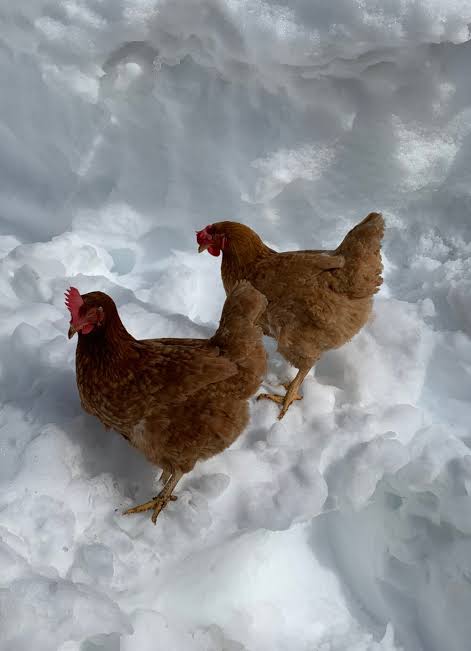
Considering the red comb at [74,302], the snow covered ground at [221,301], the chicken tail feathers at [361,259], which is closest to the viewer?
the red comb at [74,302]

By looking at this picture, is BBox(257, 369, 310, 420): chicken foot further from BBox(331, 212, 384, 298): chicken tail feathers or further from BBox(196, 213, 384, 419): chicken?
BBox(331, 212, 384, 298): chicken tail feathers

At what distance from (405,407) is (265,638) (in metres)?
0.99

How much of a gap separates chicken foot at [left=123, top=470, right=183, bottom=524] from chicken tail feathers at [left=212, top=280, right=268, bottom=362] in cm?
43

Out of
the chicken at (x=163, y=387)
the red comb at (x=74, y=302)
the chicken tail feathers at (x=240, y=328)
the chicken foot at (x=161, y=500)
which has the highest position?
the chicken tail feathers at (x=240, y=328)

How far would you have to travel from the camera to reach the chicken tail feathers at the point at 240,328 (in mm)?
1813

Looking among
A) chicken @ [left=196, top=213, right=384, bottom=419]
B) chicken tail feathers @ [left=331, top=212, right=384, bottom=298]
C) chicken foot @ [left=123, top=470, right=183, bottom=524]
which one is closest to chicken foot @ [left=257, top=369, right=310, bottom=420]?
chicken @ [left=196, top=213, right=384, bottom=419]

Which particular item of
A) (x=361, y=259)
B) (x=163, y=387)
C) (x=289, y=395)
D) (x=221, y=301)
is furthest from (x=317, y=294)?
(x=221, y=301)

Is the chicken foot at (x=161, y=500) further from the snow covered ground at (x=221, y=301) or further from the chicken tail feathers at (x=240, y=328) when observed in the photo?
the chicken tail feathers at (x=240, y=328)

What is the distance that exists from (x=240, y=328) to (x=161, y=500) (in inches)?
24.3

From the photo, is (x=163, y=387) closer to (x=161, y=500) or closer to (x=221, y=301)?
(x=161, y=500)

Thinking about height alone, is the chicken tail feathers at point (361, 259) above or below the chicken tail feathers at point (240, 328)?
above

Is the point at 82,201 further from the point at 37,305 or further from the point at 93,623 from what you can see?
the point at 93,623

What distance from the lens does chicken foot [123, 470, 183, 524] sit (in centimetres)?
179

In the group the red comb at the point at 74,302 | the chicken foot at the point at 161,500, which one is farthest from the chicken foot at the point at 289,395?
the red comb at the point at 74,302
